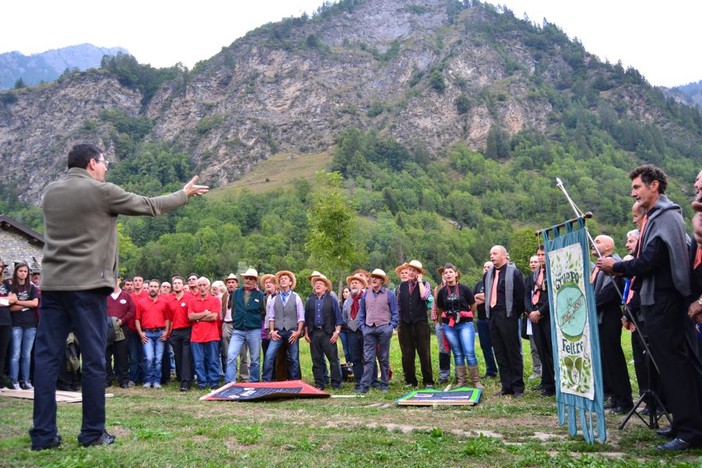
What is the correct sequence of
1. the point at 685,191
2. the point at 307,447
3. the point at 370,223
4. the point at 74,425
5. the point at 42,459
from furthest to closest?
the point at 685,191 → the point at 370,223 → the point at 74,425 → the point at 307,447 → the point at 42,459

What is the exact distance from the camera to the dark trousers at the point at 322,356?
12.0m

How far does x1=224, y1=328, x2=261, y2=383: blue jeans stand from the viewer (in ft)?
40.0

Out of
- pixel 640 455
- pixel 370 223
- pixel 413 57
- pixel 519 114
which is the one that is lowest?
pixel 640 455

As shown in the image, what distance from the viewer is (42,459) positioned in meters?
4.52

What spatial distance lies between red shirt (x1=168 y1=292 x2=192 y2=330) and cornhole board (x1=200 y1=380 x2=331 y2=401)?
2308mm

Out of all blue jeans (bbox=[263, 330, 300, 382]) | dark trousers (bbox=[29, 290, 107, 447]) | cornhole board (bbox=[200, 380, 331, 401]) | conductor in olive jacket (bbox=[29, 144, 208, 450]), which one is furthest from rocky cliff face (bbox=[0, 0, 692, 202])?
dark trousers (bbox=[29, 290, 107, 447])

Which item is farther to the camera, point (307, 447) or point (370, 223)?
point (370, 223)

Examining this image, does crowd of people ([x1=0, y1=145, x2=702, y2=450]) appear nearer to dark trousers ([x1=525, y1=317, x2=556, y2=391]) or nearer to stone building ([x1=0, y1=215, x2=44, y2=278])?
dark trousers ([x1=525, y1=317, x2=556, y2=391])

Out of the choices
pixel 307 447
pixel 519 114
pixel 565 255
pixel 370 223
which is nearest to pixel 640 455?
pixel 565 255

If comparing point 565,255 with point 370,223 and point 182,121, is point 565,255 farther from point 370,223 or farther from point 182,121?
point 182,121

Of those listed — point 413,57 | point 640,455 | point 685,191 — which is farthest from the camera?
point 413,57

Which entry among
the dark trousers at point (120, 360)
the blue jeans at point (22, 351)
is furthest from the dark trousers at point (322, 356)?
the blue jeans at point (22, 351)

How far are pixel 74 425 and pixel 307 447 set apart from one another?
2.71m

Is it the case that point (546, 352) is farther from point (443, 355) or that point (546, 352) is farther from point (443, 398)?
point (443, 355)
